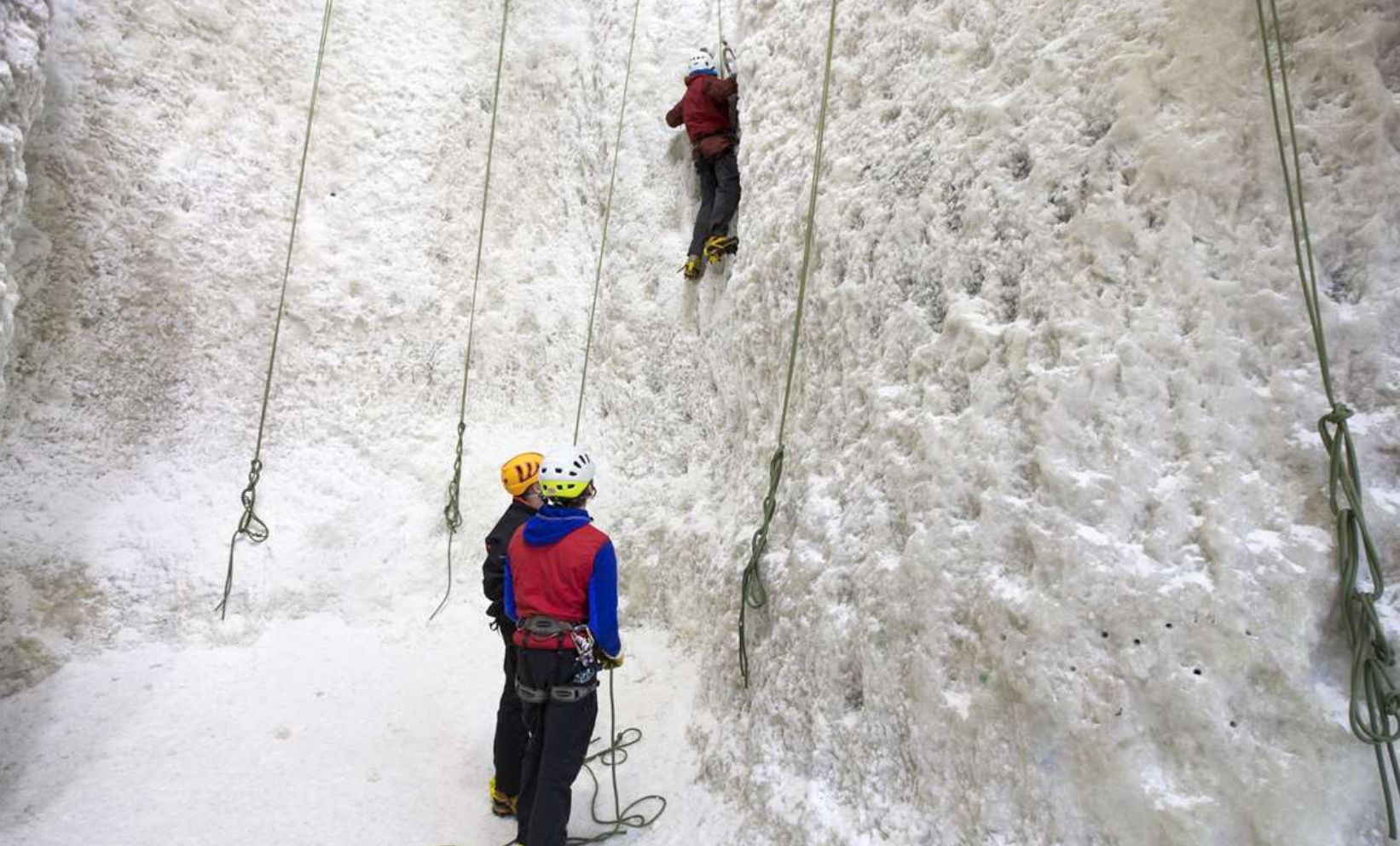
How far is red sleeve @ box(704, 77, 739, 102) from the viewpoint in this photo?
15.8 ft

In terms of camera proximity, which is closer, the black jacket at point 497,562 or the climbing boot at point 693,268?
the black jacket at point 497,562

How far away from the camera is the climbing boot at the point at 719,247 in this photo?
4.52 m

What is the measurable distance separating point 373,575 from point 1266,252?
14.2 feet

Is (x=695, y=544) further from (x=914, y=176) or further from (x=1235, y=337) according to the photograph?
(x=1235, y=337)

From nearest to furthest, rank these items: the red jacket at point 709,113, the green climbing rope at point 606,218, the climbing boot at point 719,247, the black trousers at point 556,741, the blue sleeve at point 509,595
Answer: the black trousers at point 556,741 → the blue sleeve at point 509,595 → the climbing boot at point 719,247 → the red jacket at point 709,113 → the green climbing rope at point 606,218

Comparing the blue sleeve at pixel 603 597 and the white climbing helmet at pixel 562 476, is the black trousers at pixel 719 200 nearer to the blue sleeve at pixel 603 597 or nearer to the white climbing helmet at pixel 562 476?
the white climbing helmet at pixel 562 476

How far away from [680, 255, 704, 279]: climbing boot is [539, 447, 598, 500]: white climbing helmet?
2.11m

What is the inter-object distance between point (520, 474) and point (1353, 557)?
269 cm

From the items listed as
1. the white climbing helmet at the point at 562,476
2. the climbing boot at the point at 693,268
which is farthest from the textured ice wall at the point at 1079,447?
the climbing boot at the point at 693,268

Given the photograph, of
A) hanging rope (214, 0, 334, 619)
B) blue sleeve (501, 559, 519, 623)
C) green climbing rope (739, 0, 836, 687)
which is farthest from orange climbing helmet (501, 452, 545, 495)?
hanging rope (214, 0, 334, 619)

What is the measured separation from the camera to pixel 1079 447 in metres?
2.40

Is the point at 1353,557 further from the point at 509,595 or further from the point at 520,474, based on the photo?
the point at 520,474

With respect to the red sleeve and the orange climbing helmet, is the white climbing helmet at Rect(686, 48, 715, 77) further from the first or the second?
the orange climbing helmet

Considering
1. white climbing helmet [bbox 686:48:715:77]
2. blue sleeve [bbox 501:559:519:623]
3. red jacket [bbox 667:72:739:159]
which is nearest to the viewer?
blue sleeve [bbox 501:559:519:623]
